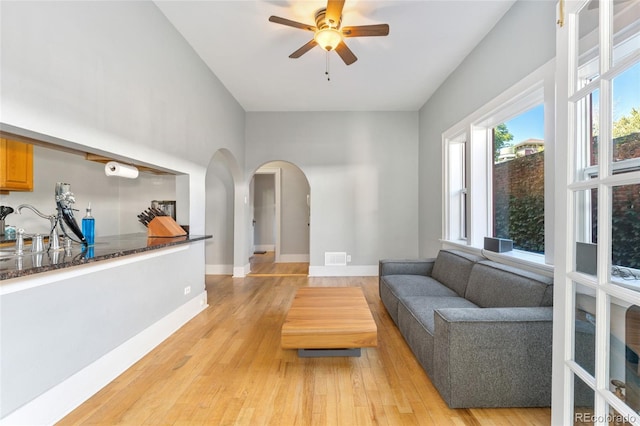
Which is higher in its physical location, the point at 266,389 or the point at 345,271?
the point at 345,271

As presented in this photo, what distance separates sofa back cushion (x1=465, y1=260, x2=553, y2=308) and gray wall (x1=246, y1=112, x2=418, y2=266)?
2563 mm

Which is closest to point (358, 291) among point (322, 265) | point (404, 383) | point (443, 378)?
point (404, 383)

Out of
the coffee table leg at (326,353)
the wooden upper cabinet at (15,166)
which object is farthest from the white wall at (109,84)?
the coffee table leg at (326,353)

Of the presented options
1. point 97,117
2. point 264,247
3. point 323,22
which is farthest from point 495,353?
point 264,247

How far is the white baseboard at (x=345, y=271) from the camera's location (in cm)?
511

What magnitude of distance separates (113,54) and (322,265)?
4.10 metres

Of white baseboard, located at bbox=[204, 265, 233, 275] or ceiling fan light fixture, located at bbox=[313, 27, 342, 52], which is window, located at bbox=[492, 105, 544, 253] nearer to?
ceiling fan light fixture, located at bbox=[313, 27, 342, 52]

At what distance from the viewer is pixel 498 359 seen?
63.5 inches

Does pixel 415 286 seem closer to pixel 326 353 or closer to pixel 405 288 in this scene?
pixel 405 288

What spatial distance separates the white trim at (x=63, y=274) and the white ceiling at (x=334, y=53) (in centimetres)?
227

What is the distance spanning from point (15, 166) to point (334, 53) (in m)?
3.60

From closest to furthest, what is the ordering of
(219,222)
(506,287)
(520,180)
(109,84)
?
(109,84)
(506,287)
(520,180)
(219,222)

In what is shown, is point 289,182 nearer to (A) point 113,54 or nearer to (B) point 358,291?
(B) point 358,291

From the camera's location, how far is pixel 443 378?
1696 mm
